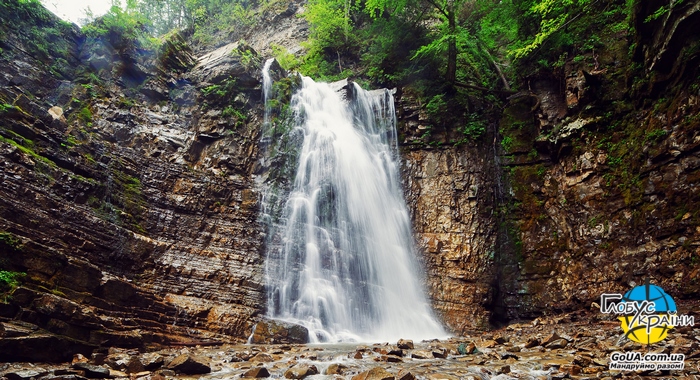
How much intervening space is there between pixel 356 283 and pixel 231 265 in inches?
155

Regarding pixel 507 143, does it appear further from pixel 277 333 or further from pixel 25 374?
pixel 25 374

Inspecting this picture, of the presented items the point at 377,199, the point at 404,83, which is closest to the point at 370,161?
the point at 377,199

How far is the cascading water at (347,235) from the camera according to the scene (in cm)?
1027

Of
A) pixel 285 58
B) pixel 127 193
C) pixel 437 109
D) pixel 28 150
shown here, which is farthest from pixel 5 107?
pixel 285 58

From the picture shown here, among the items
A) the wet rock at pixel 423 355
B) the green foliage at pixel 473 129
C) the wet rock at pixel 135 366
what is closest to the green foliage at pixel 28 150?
the wet rock at pixel 135 366

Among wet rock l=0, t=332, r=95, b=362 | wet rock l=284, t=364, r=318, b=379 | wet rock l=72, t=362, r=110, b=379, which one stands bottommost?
wet rock l=284, t=364, r=318, b=379

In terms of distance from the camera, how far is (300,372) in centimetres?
467

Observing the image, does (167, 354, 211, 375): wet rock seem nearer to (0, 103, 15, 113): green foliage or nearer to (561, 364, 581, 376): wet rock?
(561, 364, 581, 376): wet rock

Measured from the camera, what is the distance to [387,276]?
39.1ft

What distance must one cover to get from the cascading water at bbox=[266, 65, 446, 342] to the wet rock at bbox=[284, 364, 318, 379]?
453 centimetres

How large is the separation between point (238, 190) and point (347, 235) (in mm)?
4012

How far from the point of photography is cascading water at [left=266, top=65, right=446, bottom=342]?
33.7 ft

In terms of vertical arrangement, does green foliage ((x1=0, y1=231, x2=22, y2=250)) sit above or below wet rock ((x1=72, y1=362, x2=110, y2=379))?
above
